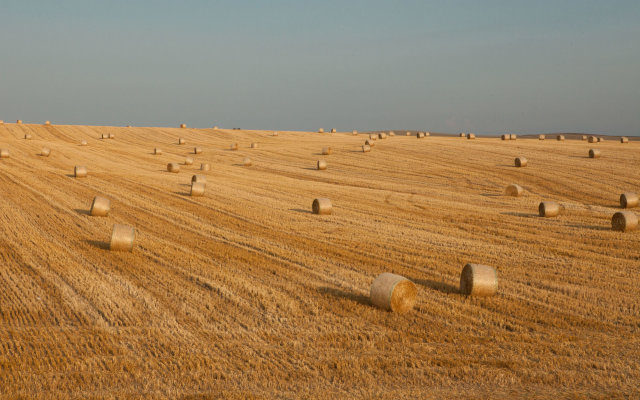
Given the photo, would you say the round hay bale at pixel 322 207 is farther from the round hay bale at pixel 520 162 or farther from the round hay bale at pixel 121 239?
the round hay bale at pixel 520 162

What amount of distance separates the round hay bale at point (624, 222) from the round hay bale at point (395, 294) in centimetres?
883

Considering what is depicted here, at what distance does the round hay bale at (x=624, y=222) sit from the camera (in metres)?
14.9

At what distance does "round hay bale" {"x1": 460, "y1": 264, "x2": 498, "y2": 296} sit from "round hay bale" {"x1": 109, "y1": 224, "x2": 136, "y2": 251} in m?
6.63

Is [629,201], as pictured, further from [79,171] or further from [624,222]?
[79,171]

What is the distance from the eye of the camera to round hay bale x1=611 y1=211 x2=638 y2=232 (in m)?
14.9

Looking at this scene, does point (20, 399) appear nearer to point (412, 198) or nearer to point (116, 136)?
point (412, 198)

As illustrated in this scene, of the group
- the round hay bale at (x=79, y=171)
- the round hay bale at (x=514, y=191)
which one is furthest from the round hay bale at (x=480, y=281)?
the round hay bale at (x=79, y=171)

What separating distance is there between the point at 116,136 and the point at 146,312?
141 feet

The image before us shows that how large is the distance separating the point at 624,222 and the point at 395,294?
363 inches

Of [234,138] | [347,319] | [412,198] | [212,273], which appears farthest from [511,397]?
[234,138]

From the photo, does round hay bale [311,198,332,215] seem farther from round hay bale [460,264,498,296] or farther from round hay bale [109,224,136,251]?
round hay bale [460,264,498,296]

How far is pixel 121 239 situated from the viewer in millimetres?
11844

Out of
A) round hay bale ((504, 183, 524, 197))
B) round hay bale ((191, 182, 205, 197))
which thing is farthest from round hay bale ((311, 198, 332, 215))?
round hay bale ((504, 183, 524, 197))

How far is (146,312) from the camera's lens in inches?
332
